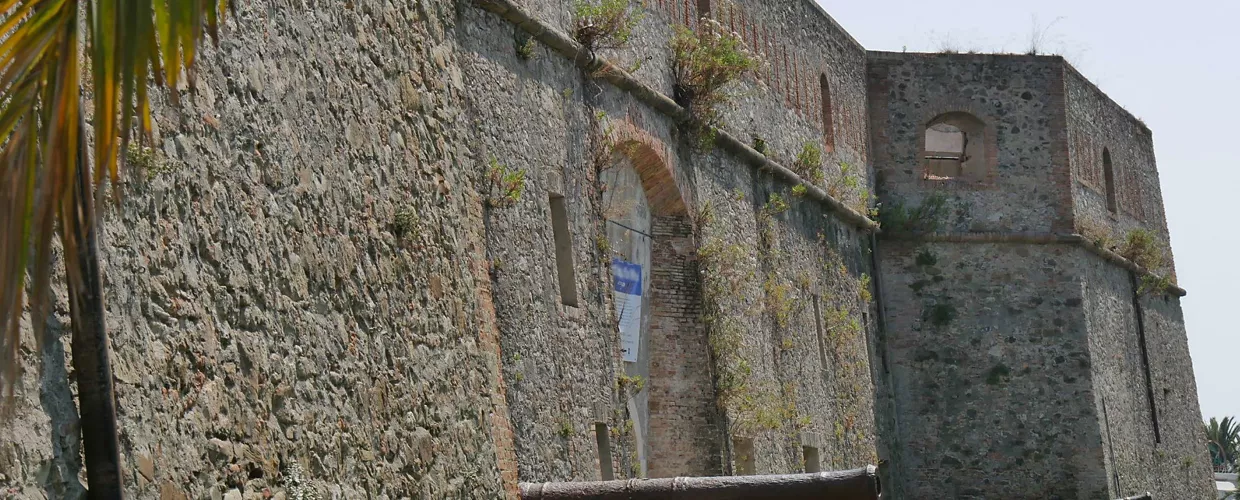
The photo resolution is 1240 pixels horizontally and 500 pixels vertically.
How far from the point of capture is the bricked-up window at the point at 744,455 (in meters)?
12.2

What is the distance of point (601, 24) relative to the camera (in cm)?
1070

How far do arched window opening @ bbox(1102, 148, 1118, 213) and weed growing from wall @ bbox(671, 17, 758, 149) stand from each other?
9452mm

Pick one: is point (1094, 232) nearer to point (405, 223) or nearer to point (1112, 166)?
point (1112, 166)

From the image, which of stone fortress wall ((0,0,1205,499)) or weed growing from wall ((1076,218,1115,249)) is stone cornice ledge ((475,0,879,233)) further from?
weed growing from wall ((1076,218,1115,249))

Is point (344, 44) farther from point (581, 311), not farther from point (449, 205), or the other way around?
point (581, 311)

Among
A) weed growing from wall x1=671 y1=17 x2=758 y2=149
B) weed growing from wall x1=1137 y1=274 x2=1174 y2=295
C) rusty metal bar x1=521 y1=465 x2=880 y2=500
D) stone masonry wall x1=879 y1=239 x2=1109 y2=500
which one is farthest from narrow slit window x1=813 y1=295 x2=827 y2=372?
rusty metal bar x1=521 y1=465 x2=880 y2=500

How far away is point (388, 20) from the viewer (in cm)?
671

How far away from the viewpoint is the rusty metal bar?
6.95m

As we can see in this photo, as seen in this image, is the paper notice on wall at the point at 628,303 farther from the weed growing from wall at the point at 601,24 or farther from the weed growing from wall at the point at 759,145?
the weed growing from wall at the point at 759,145

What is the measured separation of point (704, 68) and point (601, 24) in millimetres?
1907

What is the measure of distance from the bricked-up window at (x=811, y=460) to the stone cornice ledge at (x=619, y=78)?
7.95 ft

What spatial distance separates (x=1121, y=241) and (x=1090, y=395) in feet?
11.7

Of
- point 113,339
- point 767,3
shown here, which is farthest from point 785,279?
point 113,339

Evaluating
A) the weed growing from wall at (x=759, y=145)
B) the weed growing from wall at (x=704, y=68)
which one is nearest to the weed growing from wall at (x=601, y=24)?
the weed growing from wall at (x=704, y=68)
